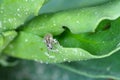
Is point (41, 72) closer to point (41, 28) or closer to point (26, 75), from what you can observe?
point (26, 75)

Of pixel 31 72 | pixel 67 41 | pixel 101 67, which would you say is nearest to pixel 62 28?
pixel 67 41

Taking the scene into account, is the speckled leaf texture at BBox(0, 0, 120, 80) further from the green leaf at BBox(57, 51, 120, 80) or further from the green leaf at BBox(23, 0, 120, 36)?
the green leaf at BBox(57, 51, 120, 80)

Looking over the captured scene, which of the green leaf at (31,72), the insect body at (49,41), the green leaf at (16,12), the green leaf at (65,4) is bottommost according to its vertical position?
the insect body at (49,41)

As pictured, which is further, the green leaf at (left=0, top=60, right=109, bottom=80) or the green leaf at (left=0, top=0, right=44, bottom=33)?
the green leaf at (left=0, top=60, right=109, bottom=80)

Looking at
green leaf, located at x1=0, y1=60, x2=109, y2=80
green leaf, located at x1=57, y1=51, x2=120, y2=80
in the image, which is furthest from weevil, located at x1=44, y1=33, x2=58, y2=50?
green leaf, located at x1=0, y1=60, x2=109, y2=80

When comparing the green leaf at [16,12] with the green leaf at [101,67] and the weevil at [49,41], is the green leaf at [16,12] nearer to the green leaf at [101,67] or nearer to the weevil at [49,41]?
the weevil at [49,41]

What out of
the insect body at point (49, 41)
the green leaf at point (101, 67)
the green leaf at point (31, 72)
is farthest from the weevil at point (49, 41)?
the green leaf at point (31, 72)

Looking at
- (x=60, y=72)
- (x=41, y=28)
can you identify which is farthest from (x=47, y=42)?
(x=60, y=72)
